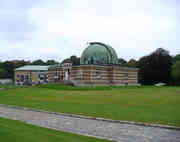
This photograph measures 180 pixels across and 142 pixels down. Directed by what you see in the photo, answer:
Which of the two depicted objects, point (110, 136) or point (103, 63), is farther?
point (103, 63)

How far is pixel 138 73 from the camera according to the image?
61.8 meters

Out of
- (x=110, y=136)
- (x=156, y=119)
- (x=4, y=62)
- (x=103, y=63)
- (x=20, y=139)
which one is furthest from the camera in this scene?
(x=4, y=62)

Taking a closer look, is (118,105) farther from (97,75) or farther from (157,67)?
(157,67)

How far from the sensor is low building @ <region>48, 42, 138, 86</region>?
151 feet

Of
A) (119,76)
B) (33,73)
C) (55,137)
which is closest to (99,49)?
(119,76)

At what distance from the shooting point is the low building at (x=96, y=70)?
45.9m

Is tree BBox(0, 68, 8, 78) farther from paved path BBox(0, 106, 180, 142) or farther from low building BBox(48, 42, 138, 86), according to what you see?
paved path BBox(0, 106, 180, 142)

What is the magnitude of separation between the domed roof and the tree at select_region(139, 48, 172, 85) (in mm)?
11224

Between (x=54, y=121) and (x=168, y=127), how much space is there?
206 inches

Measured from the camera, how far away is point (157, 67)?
57.6 m

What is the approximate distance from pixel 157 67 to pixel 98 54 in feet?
57.4

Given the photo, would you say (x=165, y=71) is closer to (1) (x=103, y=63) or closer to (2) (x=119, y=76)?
(2) (x=119, y=76)

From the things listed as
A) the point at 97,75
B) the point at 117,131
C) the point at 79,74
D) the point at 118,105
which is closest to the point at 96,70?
the point at 97,75

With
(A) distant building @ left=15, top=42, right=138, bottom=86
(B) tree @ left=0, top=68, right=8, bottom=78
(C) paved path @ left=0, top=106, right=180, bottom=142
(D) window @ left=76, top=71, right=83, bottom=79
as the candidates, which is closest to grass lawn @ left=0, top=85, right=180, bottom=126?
A: (C) paved path @ left=0, top=106, right=180, bottom=142
